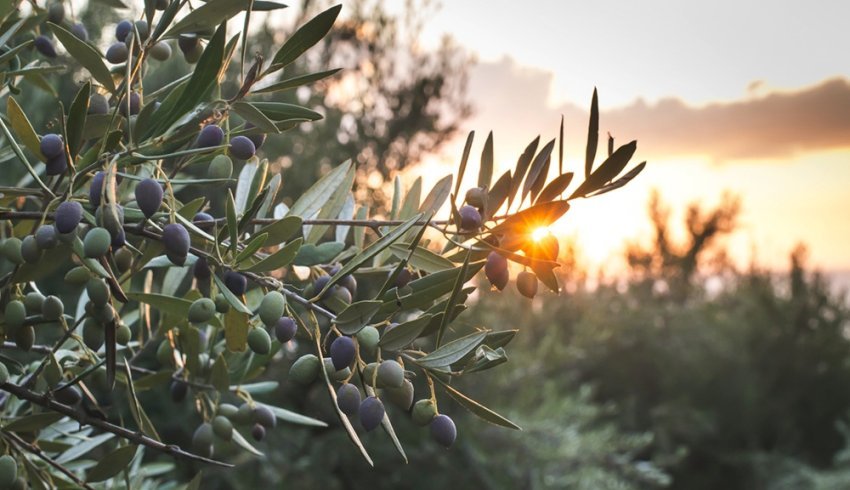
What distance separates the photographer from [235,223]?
32 centimetres

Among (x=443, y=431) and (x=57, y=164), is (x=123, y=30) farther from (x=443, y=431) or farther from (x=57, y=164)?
(x=443, y=431)

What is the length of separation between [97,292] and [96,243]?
0.13 ft

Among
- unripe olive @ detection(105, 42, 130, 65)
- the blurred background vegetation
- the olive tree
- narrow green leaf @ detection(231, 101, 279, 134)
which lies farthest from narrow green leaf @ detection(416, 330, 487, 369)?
the blurred background vegetation

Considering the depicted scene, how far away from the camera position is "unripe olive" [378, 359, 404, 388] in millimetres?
314

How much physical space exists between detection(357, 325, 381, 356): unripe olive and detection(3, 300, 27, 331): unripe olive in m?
0.16

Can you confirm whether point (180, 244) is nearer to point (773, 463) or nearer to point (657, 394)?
point (773, 463)

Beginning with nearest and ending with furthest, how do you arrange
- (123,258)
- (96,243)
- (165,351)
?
(96,243), (123,258), (165,351)

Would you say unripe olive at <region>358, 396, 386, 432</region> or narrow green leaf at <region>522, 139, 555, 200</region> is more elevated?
narrow green leaf at <region>522, 139, 555, 200</region>

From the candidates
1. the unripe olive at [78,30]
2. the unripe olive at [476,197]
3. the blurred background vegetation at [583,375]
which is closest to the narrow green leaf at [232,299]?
the unripe olive at [476,197]

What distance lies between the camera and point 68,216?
303mm

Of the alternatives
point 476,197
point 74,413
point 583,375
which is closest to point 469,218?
point 476,197

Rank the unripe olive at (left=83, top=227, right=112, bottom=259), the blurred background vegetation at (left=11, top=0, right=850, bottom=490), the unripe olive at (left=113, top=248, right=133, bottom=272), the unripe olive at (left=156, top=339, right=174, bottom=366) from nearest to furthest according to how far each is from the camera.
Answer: the unripe olive at (left=83, top=227, right=112, bottom=259) < the unripe olive at (left=113, top=248, right=133, bottom=272) < the unripe olive at (left=156, top=339, right=174, bottom=366) < the blurred background vegetation at (left=11, top=0, right=850, bottom=490)

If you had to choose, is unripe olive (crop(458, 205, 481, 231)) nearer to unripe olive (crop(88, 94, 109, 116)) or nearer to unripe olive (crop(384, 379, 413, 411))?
unripe olive (crop(384, 379, 413, 411))

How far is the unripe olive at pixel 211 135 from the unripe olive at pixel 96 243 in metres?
0.06
